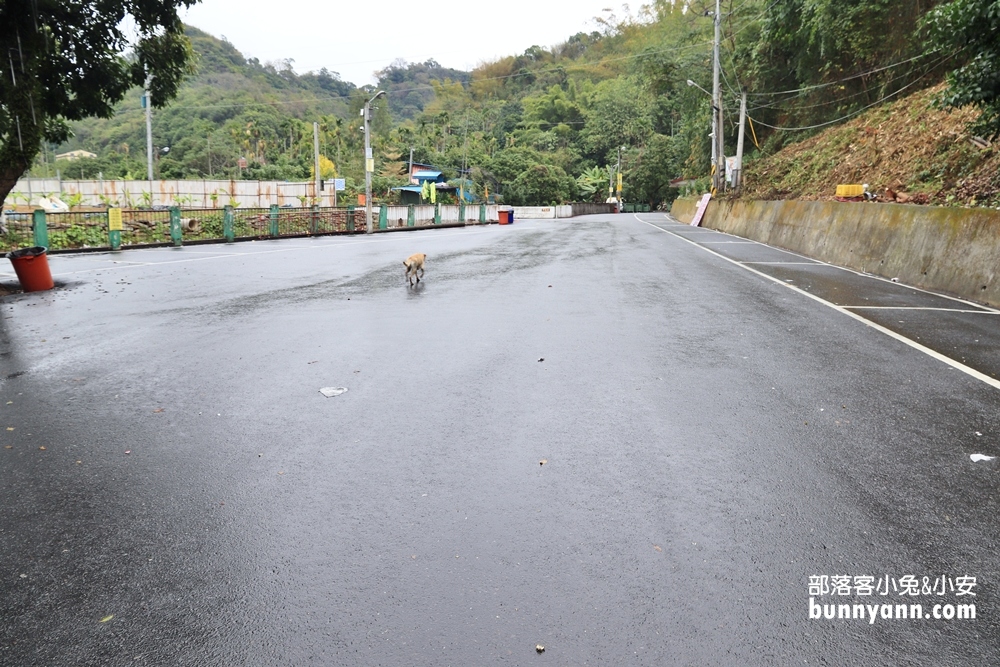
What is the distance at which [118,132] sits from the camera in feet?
325

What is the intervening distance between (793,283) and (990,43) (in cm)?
476

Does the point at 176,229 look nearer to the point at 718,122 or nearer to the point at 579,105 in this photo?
the point at 718,122

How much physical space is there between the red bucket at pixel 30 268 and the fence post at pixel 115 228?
9848mm

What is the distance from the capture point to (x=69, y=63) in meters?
14.2

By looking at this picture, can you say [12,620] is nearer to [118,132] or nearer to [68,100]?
[68,100]

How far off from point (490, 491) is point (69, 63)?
49.7 ft

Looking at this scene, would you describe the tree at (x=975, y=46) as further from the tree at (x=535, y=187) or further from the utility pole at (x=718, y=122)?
the tree at (x=535, y=187)

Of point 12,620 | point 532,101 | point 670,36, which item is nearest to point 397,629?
point 12,620

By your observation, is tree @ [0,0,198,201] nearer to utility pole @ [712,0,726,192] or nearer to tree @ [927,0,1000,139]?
tree @ [927,0,1000,139]

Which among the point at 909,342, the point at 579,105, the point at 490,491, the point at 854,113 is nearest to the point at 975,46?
the point at 909,342

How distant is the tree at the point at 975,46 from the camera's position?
10.2m

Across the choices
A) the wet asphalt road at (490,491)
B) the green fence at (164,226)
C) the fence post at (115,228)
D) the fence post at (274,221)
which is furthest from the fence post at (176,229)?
the wet asphalt road at (490,491)

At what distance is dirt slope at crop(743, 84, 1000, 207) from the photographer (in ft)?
51.2

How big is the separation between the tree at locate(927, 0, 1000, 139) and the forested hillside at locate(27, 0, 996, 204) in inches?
31.4
